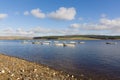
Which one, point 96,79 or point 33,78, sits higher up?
point 33,78

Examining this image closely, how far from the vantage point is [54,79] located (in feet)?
68.1

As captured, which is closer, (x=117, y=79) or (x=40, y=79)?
(x=40, y=79)

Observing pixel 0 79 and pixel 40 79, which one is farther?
pixel 40 79

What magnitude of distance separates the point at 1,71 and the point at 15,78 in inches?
93.7

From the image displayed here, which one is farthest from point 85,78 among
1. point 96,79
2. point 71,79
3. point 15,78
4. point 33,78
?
point 15,78

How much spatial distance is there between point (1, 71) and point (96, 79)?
1228 centimetres

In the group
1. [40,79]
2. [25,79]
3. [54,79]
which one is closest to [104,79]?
[54,79]

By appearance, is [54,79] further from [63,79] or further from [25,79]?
[25,79]

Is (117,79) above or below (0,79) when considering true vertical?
below

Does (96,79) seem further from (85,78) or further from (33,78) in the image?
(33,78)

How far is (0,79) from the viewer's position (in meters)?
18.2

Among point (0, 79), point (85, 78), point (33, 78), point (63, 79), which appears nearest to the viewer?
point (0, 79)

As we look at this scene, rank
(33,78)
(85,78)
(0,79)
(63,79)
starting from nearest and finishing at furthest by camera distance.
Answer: (0,79)
(33,78)
(63,79)
(85,78)

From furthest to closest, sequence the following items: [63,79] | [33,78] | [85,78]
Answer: [85,78] → [63,79] → [33,78]
